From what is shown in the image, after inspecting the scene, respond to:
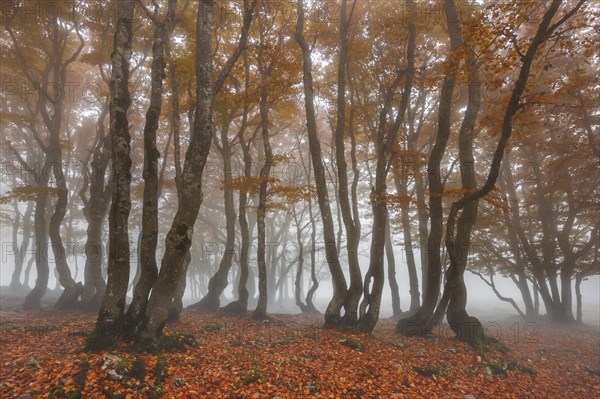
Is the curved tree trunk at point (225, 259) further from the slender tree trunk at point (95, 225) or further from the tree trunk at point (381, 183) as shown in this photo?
the tree trunk at point (381, 183)

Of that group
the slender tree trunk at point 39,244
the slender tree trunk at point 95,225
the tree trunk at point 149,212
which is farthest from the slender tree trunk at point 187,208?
the slender tree trunk at point 39,244

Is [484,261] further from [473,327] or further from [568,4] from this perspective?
[568,4]

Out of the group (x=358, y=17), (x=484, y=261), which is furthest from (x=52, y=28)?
(x=484, y=261)

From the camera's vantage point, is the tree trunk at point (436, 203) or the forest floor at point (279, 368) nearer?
the forest floor at point (279, 368)

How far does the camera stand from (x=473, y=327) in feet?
37.3

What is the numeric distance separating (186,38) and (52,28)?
6.51 m

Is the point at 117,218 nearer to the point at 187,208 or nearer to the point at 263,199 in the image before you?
the point at 187,208

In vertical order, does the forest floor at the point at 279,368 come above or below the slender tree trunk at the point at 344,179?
below

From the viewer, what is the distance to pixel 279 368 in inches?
288

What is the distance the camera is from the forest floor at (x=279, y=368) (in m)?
5.74

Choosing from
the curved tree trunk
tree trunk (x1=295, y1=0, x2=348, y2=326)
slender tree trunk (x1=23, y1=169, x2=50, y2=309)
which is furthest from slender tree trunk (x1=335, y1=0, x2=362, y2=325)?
slender tree trunk (x1=23, y1=169, x2=50, y2=309)

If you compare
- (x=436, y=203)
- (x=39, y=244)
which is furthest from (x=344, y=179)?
(x=39, y=244)

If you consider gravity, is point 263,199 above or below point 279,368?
above

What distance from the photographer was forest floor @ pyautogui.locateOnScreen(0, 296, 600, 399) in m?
5.74
